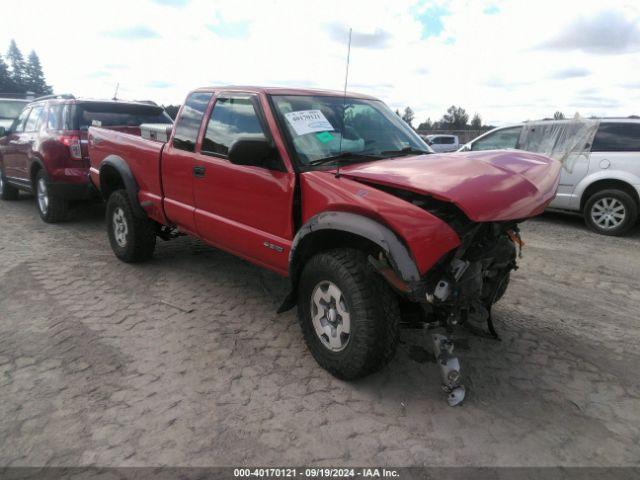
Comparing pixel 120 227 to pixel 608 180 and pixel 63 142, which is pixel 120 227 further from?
pixel 608 180

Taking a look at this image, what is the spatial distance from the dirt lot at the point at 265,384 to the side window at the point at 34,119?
147 inches

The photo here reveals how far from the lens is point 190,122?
4277 millimetres

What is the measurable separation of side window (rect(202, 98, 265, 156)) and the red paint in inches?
3.5

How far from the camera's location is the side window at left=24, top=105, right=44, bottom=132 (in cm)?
742

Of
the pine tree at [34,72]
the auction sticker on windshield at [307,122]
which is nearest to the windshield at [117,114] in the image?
the auction sticker on windshield at [307,122]

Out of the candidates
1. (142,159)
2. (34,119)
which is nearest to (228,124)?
(142,159)

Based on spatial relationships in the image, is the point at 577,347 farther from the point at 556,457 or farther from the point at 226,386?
the point at 226,386

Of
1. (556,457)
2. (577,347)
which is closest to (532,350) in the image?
(577,347)

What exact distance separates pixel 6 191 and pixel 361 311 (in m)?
9.04

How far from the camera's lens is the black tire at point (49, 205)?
267 inches

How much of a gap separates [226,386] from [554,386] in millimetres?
2165

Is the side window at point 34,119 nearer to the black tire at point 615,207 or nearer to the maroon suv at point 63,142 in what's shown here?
the maroon suv at point 63,142

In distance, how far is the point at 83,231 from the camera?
22.0 feet

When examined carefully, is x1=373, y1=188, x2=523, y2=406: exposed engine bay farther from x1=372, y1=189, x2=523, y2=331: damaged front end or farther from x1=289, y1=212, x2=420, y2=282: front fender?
x1=289, y1=212, x2=420, y2=282: front fender
